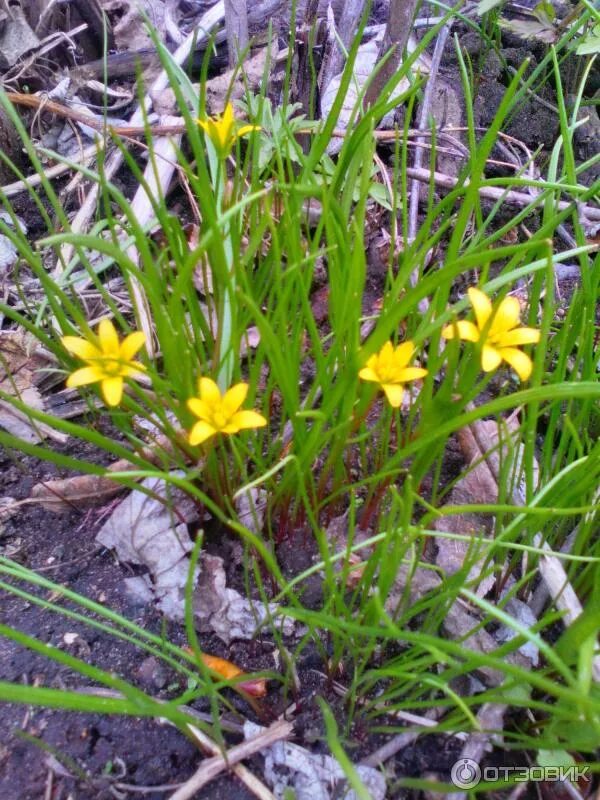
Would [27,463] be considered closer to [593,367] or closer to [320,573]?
[320,573]

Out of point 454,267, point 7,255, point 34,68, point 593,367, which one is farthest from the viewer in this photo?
point 34,68

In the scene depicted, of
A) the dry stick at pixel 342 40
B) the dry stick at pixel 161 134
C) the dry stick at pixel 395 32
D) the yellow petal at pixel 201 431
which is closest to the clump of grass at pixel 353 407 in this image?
the yellow petal at pixel 201 431

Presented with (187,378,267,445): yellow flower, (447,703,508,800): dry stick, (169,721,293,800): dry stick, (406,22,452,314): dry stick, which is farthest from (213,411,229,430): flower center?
(406,22,452,314): dry stick

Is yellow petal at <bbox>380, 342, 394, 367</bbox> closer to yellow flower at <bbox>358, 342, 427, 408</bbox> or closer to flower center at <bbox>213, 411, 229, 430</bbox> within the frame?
yellow flower at <bbox>358, 342, 427, 408</bbox>

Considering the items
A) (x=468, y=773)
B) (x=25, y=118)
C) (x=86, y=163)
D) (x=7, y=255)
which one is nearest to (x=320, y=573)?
(x=468, y=773)

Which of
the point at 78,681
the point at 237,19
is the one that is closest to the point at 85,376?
the point at 78,681

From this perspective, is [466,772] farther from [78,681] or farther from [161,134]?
[161,134]
